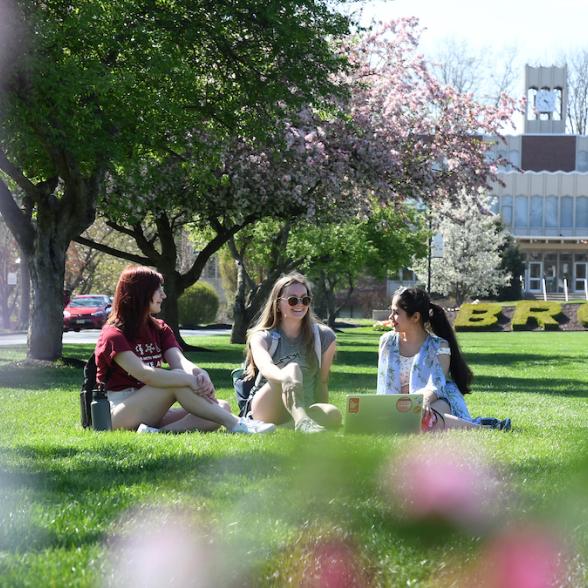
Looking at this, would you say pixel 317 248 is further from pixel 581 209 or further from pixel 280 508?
pixel 581 209

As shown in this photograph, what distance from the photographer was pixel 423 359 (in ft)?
27.9

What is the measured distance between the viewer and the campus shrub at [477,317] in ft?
152

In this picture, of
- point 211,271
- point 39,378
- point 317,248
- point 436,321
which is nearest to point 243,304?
point 317,248

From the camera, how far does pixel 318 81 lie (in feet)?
60.0

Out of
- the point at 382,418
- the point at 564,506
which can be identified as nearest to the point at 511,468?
the point at 564,506

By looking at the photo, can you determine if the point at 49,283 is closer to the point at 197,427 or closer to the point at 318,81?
the point at 318,81

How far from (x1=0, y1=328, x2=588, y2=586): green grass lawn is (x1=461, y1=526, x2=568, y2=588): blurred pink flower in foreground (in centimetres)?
1

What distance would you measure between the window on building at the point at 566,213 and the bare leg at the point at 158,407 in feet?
254

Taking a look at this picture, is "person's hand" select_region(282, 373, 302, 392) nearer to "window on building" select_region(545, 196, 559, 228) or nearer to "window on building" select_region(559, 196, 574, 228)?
"window on building" select_region(545, 196, 559, 228)

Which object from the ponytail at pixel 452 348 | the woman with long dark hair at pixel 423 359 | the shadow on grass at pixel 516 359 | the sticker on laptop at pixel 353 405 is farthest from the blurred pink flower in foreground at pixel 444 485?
the shadow on grass at pixel 516 359

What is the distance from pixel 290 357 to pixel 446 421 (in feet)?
4.29

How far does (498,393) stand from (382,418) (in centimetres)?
726

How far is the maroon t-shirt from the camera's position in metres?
8.17

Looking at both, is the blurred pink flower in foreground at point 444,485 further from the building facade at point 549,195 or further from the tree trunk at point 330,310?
the building facade at point 549,195
